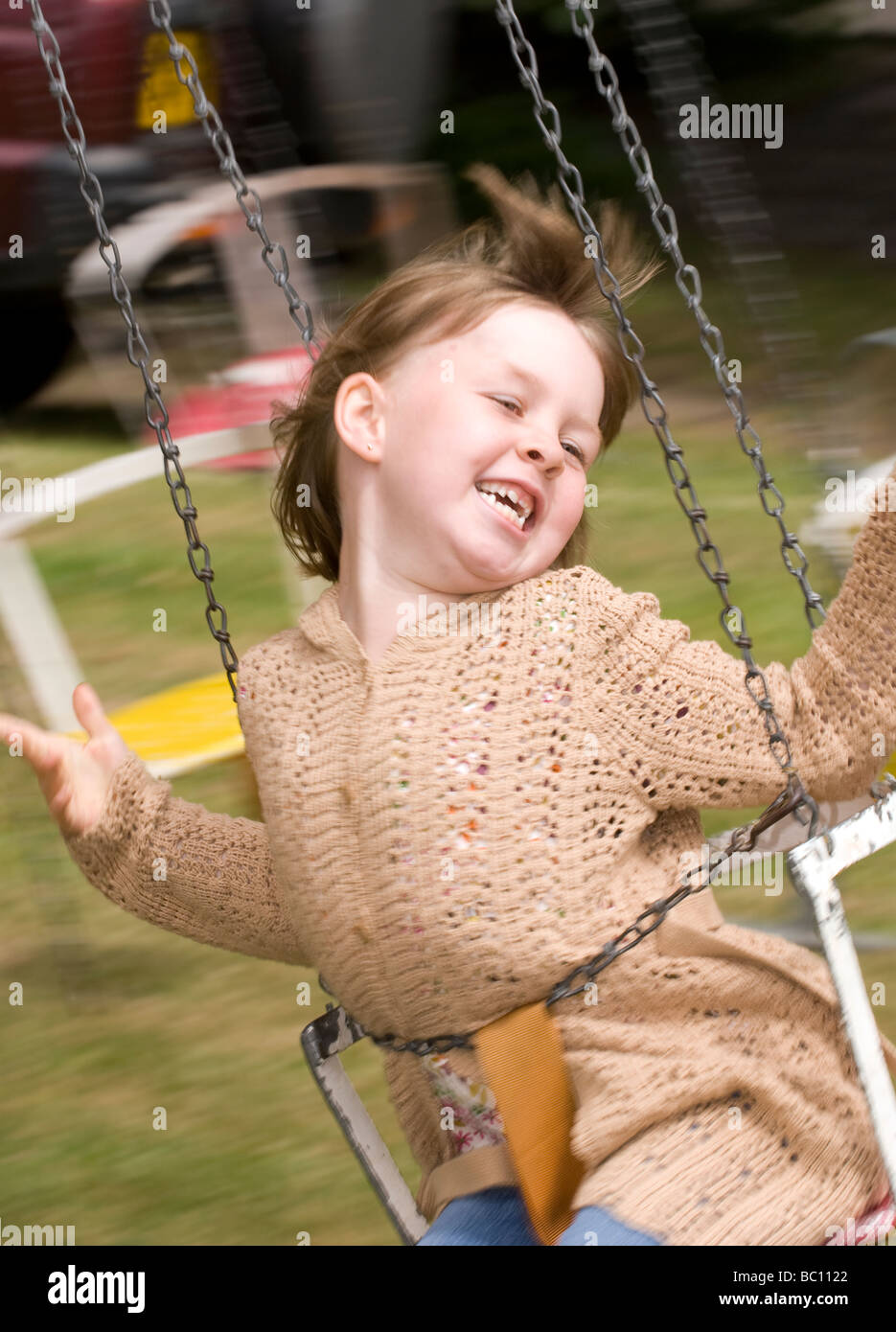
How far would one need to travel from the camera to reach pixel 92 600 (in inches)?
182

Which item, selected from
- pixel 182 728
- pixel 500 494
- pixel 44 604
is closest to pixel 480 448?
pixel 500 494

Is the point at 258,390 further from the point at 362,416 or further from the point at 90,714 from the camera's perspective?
the point at 362,416

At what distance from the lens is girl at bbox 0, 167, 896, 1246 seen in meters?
1.47

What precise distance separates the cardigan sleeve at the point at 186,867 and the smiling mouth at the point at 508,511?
0.47 m

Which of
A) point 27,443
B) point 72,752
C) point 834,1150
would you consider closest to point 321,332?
point 72,752

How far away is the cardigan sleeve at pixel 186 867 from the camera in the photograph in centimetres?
179

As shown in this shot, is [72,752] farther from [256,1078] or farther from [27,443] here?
[27,443]

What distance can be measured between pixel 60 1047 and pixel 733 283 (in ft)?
14.1

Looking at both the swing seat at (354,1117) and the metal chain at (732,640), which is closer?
the metal chain at (732,640)

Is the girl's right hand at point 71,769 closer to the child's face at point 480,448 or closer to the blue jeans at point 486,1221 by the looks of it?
the child's face at point 480,448

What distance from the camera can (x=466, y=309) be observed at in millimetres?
1629

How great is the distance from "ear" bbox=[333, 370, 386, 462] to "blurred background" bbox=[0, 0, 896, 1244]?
557mm

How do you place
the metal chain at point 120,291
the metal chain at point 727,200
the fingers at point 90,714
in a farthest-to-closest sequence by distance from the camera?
the metal chain at point 727,200, the fingers at point 90,714, the metal chain at point 120,291

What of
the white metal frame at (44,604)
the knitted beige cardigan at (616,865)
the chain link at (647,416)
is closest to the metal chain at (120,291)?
the chain link at (647,416)
